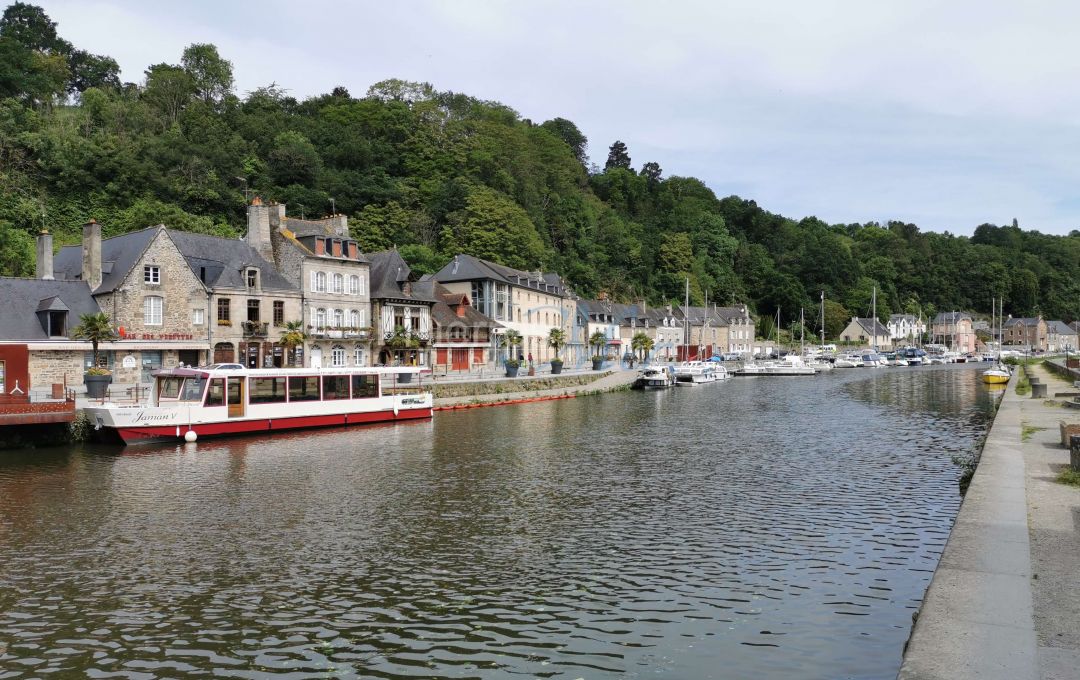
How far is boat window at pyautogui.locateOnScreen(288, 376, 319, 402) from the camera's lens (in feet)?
108

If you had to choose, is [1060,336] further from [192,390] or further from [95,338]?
[95,338]

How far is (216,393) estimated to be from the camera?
30.6m

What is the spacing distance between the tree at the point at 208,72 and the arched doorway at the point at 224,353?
6684 centimetres

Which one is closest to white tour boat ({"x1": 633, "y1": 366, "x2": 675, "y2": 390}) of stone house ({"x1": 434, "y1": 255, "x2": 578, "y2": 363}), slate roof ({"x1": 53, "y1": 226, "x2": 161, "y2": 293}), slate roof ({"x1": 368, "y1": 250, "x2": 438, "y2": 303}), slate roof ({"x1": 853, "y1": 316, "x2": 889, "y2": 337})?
stone house ({"x1": 434, "y1": 255, "x2": 578, "y2": 363})

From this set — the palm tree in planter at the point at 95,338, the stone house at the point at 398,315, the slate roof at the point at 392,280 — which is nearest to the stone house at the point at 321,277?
the stone house at the point at 398,315

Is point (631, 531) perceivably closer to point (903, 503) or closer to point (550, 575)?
point (550, 575)

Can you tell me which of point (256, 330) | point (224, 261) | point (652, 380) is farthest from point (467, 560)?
point (652, 380)

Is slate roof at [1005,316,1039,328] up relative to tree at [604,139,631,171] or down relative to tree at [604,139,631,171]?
down

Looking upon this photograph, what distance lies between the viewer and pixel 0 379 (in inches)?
1125

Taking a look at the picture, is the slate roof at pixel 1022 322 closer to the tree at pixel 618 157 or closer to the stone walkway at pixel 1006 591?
the tree at pixel 618 157

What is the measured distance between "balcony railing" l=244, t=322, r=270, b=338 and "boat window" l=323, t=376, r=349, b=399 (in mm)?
12851

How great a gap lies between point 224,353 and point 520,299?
110ft

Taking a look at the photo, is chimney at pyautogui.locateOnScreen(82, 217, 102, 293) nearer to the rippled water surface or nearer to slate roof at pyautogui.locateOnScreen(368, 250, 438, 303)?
the rippled water surface

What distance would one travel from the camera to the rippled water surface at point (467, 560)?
983 centimetres
